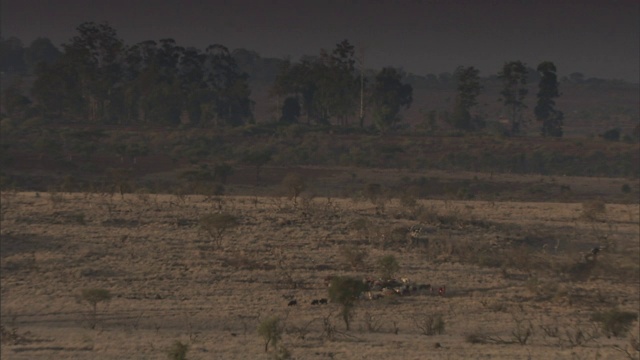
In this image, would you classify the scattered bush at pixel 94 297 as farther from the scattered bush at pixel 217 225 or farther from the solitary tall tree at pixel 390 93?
the solitary tall tree at pixel 390 93

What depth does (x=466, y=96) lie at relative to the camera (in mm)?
82875

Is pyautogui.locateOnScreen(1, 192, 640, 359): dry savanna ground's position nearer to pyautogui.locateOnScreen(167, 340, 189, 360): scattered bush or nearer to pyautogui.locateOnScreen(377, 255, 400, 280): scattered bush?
pyautogui.locateOnScreen(167, 340, 189, 360): scattered bush

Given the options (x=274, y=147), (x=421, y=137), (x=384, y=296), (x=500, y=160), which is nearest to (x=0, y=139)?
(x=274, y=147)

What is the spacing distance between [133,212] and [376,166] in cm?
3123

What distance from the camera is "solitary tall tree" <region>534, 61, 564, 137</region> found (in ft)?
263

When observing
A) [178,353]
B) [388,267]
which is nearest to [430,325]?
[388,267]

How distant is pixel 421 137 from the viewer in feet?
232

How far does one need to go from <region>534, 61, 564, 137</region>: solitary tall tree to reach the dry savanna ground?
4782 cm

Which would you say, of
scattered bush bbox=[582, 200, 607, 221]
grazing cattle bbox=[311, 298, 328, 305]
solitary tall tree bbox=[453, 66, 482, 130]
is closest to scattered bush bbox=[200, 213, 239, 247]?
grazing cattle bbox=[311, 298, 328, 305]

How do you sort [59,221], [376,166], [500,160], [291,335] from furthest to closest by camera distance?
1. [500,160]
2. [376,166]
3. [59,221]
4. [291,335]

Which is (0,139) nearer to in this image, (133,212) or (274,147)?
(274,147)

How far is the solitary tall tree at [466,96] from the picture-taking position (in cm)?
8144

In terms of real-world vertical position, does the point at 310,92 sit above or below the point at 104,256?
above

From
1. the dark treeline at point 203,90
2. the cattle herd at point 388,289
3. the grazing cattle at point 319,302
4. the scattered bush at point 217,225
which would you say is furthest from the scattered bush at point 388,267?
the dark treeline at point 203,90
